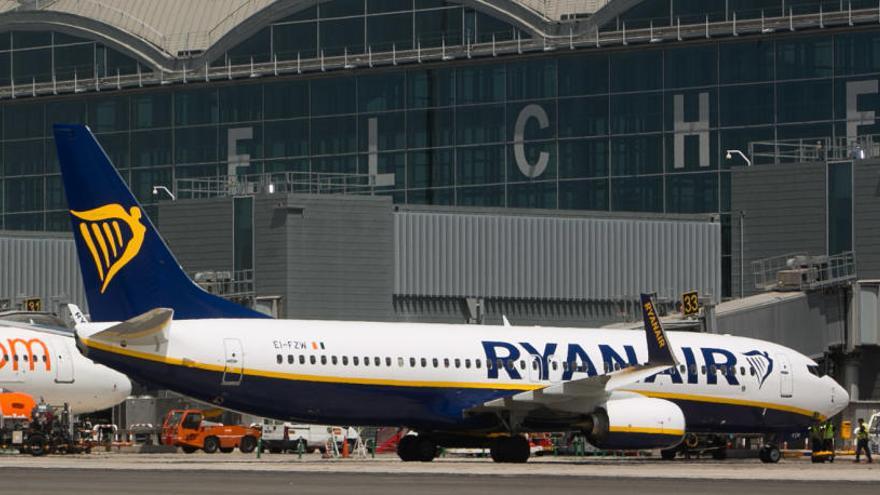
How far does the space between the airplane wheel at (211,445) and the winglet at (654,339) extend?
2390 centimetres

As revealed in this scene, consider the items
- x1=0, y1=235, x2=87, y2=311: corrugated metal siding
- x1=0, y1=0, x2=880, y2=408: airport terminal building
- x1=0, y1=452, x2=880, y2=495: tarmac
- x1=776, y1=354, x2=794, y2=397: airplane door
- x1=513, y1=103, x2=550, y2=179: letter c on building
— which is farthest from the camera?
x1=513, y1=103, x2=550, y2=179: letter c on building

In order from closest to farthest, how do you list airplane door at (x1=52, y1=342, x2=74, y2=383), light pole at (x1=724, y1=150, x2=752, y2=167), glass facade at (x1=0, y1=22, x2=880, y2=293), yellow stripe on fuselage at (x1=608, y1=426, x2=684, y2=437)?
yellow stripe on fuselage at (x1=608, y1=426, x2=684, y2=437), airplane door at (x1=52, y1=342, x2=74, y2=383), light pole at (x1=724, y1=150, x2=752, y2=167), glass facade at (x1=0, y1=22, x2=880, y2=293)

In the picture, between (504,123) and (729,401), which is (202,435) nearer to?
(729,401)

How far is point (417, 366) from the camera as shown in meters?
56.3

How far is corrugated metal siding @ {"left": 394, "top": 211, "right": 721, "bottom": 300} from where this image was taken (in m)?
87.6

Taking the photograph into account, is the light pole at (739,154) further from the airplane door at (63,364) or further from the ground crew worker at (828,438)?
the airplane door at (63,364)

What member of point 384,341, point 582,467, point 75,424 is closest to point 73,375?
point 75,424

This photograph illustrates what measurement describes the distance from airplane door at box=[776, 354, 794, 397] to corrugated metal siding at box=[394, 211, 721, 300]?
26.8m

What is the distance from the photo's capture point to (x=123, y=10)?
4579 inches

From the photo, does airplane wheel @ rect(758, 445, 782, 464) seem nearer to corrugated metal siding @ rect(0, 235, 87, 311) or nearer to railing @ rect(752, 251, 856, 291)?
railing @ rect(752, 251, 856, 291)

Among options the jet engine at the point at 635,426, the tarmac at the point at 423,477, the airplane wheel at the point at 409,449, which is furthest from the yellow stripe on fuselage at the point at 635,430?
the airplane wheel at the point at 409,449

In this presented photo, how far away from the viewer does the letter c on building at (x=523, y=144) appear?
4031 inches

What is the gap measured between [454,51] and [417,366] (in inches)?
1957

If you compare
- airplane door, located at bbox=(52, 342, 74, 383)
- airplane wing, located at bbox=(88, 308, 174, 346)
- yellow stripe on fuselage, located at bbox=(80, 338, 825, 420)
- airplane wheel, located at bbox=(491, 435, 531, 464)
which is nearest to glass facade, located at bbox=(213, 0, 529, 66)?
airplane door, located at bbox=(52, 342, 74, 383)
